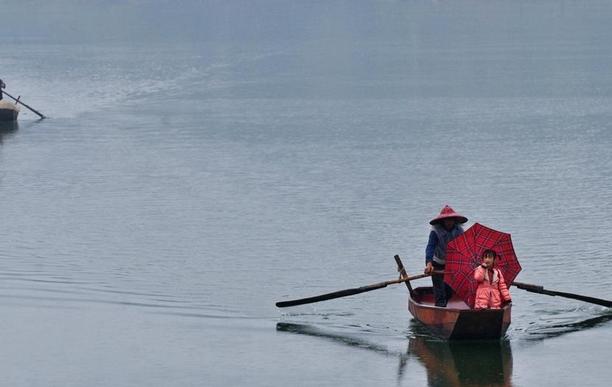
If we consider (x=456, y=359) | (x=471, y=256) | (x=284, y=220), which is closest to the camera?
(x=456, y=359)

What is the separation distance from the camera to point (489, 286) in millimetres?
22141

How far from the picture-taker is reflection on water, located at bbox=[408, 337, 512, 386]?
21.3m

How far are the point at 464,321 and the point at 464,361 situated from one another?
61cm

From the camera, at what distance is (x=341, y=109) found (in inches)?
2697

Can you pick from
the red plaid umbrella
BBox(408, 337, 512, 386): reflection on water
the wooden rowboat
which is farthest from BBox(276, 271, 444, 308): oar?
the red plaid umbrella

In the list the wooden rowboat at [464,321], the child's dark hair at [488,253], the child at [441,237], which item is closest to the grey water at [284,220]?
the wooden rowboat at [464,321]

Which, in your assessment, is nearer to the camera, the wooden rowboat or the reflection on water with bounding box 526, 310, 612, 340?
the wooden rowboat

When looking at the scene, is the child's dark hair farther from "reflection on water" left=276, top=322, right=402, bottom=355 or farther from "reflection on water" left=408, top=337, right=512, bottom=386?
"reflection on water" left=276, top=322, right=402, bottom=355

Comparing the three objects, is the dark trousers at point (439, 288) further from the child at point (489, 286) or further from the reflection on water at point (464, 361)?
the child at point (489, 286)

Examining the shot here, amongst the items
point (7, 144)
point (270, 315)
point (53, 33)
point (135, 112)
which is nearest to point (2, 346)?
point (270, 315)

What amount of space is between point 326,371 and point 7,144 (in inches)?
1402

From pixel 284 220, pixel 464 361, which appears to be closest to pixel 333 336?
pixel 464 361

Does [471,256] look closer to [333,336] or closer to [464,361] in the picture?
[464,361]

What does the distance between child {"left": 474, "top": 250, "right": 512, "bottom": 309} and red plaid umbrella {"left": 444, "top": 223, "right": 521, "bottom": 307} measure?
17 cm
